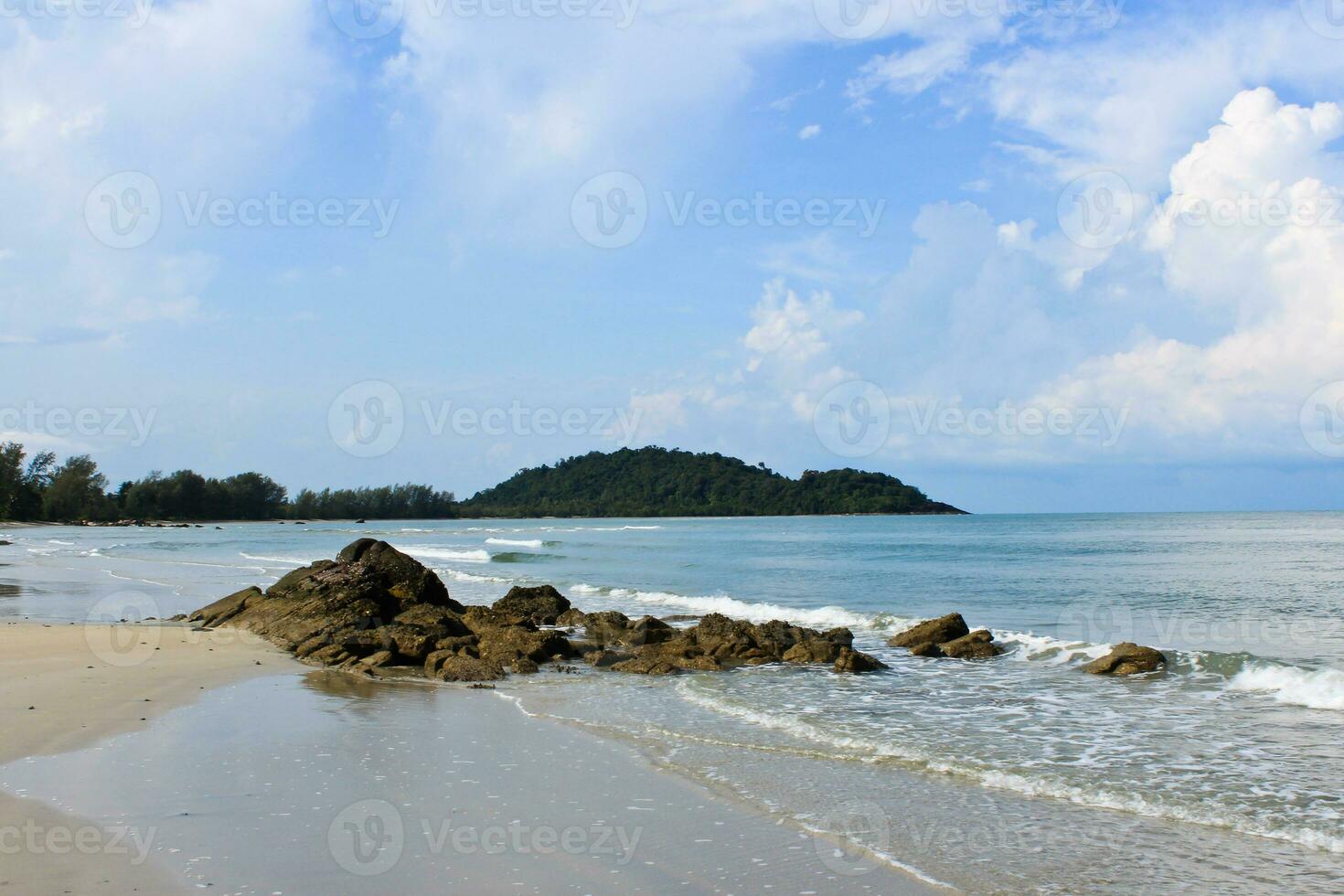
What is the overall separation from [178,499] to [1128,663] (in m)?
149

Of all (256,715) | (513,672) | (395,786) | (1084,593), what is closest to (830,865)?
(395,786)

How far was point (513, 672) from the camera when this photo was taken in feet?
45.9

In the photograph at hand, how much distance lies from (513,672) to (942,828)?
8.51 meters

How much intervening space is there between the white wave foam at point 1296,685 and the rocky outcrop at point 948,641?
3.85 m

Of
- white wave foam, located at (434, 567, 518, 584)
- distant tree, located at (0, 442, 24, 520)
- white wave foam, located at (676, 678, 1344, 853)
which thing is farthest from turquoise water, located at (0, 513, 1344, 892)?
distant tree, located at (0, 442, 24, 520)

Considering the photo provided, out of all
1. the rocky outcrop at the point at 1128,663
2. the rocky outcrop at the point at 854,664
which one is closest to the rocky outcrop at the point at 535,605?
the rocky outcrop at the point at 854,664

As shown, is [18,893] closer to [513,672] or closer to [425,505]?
[513,672]

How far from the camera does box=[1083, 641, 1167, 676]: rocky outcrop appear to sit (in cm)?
1341

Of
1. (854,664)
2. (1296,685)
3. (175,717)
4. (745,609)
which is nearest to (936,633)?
(854,664)

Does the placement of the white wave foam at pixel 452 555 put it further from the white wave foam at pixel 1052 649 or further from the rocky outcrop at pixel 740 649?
the white wave foam at pixel 1052 649

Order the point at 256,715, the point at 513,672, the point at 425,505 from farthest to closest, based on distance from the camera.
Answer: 1. the point at 425,505
2. the point at 513,672
3. the point at 256,715

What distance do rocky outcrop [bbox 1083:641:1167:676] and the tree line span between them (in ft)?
415

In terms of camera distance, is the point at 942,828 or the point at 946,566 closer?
the point at 942,828

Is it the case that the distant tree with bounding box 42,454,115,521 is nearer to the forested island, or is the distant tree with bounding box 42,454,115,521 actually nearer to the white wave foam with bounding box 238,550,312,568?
the forested island
